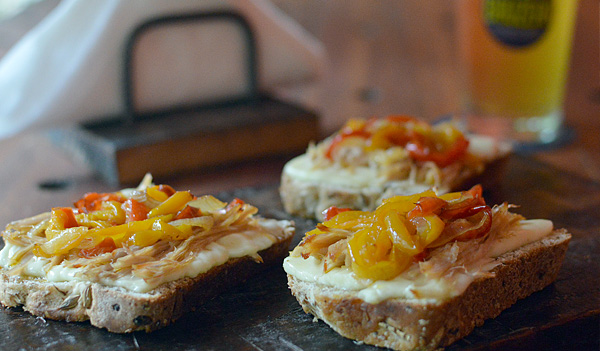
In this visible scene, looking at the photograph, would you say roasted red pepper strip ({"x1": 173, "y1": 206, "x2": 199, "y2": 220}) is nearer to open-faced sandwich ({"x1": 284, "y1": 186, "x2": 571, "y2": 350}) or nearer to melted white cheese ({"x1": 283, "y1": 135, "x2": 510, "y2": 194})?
open-faced sandwich ({"x1": 284, "y1": 186, "x2": 571, "y2": 350})

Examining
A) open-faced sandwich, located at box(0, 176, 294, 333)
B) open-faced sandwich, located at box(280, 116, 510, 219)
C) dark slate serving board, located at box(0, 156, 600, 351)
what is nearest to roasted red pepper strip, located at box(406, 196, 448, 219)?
dark slate serving board, located at box(0, 156, 600, 351)

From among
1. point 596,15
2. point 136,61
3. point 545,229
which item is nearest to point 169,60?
point 136,61

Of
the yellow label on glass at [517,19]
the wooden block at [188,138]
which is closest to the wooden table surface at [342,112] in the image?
the wooden block at [188,138]

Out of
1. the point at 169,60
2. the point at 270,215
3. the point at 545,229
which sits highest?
the point at 169,60

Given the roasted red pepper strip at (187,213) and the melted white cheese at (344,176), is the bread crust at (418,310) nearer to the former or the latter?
the roasted red pepper strip at (187,213)

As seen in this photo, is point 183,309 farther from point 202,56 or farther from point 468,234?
point 202,56

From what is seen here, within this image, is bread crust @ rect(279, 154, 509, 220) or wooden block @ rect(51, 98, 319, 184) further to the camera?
wooden block @ rect(51, 98, 319, 184)

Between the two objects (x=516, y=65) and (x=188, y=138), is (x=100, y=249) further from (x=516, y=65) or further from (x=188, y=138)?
(x=516, y=65)
